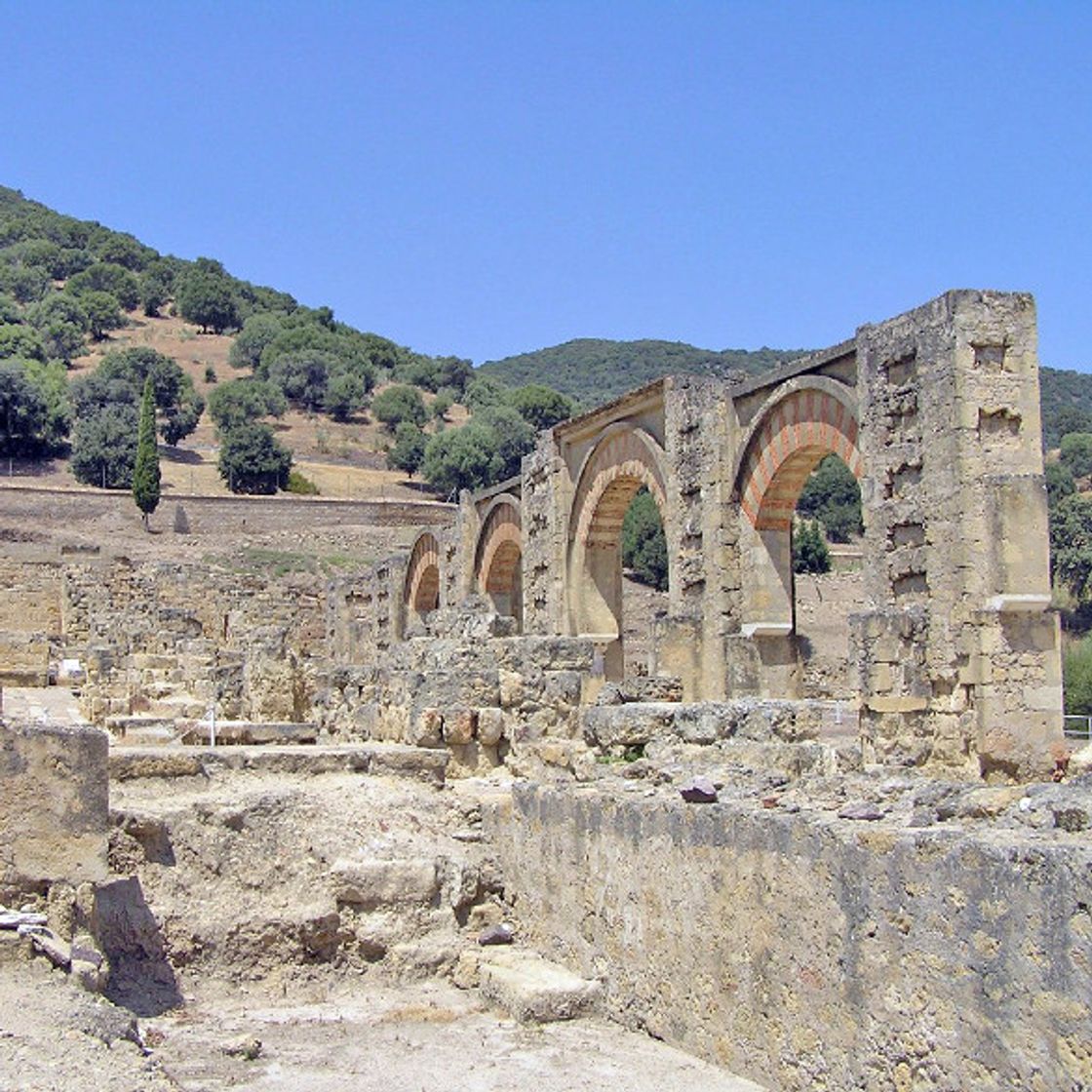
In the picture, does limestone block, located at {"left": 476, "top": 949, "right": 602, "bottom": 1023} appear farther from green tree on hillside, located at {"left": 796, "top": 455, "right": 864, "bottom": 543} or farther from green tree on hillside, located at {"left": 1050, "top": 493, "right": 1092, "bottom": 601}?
green tree on hillside, located at {"left": 796, "top": 455, "right": 864, "bottom": 543}

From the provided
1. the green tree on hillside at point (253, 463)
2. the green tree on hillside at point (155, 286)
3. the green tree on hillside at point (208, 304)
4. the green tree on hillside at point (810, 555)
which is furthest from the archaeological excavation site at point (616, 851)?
the green tree on hillside at point (155, 286)

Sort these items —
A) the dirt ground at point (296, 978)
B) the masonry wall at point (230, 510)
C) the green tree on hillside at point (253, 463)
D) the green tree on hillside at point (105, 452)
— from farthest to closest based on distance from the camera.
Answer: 1. the green tree on hillside at point (253, 463)
2. the green tree on hillside at point (105, 452)
3. the masonry wall at point (230, 510)
4. the dirt ground at point (296, 978)

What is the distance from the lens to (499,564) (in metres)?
24.1

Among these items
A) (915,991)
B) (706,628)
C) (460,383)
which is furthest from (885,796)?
(460,383)

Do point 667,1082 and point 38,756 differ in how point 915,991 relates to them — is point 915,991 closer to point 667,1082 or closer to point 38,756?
point 667,1082

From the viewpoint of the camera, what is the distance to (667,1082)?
4750 millimetres

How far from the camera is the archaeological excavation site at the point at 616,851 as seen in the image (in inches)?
157

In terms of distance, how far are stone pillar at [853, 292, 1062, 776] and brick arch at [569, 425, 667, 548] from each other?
526 centimetres

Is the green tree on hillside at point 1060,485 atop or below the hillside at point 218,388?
below

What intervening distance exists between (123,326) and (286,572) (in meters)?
44.2

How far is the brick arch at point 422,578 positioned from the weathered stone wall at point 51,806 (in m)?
21.3

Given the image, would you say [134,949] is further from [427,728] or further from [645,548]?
[645,548]

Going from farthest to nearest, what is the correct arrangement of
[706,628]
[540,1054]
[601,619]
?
[601,619] < [706,628] < [540,1054]

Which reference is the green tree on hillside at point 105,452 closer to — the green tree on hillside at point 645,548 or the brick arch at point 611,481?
the green tree on hillside at point 645,548
